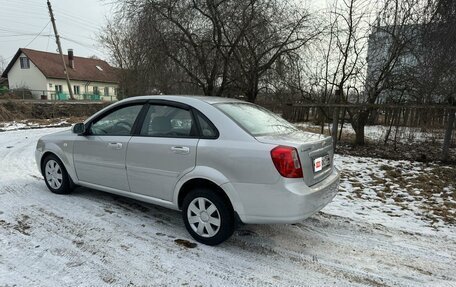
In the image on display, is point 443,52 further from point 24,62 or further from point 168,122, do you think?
point 24,62

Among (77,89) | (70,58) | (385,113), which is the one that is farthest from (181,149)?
(70,58)

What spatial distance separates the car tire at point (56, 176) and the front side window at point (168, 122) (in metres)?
1.80

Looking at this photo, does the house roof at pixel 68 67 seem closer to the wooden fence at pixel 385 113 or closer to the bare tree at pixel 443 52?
the wooden fence at pixel 385 113

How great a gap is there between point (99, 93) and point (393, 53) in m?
45.0

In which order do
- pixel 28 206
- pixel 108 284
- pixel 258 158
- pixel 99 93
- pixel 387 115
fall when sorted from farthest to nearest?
pixel 99 93, pixel 387 115, pixel 28 206, pixel 258 158, pixel 108 284

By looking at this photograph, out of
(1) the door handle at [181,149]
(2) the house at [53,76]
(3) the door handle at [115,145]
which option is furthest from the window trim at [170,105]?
(2) the house at [53,76]

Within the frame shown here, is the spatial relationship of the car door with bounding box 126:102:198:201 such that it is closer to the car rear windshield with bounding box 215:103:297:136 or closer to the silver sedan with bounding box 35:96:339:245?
the silver sedan with bounding box 35:96:339:245

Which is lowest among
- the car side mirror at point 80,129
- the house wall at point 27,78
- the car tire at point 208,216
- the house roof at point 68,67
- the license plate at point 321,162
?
the car tire at point 208,216

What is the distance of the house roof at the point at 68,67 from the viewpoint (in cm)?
4212

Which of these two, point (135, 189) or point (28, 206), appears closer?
point (135, 189)

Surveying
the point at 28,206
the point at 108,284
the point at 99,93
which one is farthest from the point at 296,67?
the point at 99,93

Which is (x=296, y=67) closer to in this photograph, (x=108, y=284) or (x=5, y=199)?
(x=5, y=199)

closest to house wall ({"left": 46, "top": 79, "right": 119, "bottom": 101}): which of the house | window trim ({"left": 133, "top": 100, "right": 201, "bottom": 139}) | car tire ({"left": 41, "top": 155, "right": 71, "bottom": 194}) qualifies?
the house

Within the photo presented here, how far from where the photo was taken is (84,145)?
4.72 m
